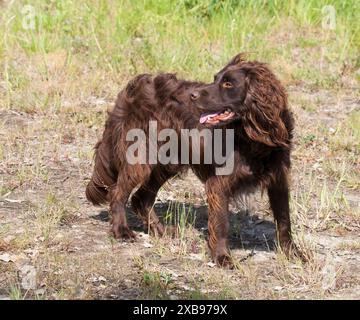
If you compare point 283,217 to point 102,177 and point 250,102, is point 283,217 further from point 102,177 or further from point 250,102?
point 102,177

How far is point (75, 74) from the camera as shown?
963 cm

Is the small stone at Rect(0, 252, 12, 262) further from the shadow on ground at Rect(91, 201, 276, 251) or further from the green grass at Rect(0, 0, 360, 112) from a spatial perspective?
the green grass at Rect(0, 0, 360, 112)

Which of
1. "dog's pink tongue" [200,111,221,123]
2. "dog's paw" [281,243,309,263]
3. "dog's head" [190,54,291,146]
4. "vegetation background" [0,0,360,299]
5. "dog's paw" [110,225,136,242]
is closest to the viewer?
"vegetation background" [0,0,360,299]

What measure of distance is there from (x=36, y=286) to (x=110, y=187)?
1428 millimetres

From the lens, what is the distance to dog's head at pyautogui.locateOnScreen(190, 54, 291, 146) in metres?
5.70

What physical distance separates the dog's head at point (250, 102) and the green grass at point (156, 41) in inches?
141

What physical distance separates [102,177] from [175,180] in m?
1.07

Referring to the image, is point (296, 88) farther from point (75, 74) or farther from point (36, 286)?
point (36, 286)

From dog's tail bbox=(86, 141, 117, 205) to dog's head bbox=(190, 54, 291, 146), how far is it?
109 cm

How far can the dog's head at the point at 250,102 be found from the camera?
18.7 ft

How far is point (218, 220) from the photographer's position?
591cm

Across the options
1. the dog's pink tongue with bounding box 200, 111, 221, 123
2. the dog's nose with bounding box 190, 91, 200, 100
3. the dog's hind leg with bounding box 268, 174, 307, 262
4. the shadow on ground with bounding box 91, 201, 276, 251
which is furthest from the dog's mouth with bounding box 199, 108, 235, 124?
the shadow on ground with bounding box 91, 201, 276, 251

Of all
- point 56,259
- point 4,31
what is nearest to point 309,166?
point 56,259

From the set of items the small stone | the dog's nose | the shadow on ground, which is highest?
the dog's nose
